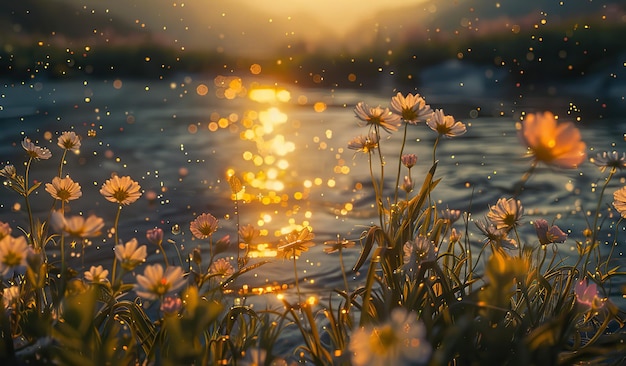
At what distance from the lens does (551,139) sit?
1169 mm

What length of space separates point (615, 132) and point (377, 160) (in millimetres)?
2328

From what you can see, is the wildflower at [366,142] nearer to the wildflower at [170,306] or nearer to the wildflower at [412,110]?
the wildflower at [412,110]

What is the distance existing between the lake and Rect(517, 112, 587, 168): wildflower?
768mm

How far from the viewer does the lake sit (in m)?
3.62

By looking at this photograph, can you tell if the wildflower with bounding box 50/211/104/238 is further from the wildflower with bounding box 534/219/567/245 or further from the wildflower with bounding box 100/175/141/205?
the wildflower with bounding box 534/219/567/245

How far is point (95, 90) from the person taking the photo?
1294cm

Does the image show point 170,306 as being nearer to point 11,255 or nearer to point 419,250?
point 11,255

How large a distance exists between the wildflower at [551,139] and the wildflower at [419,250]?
50 centimetres

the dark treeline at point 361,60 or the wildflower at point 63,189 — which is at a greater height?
the dark treeline at point 361,60

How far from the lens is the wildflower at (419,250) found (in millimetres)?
1648

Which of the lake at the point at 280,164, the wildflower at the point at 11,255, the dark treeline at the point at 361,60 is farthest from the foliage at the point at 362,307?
the dark treeline at the point at 361,60

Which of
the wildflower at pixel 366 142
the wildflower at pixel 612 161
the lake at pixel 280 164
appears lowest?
the lake at pixel 280 164

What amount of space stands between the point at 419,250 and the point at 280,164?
13.1 feet

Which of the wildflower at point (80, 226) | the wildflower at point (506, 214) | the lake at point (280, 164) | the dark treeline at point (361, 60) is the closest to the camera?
the wildflower at point (80, 226)
